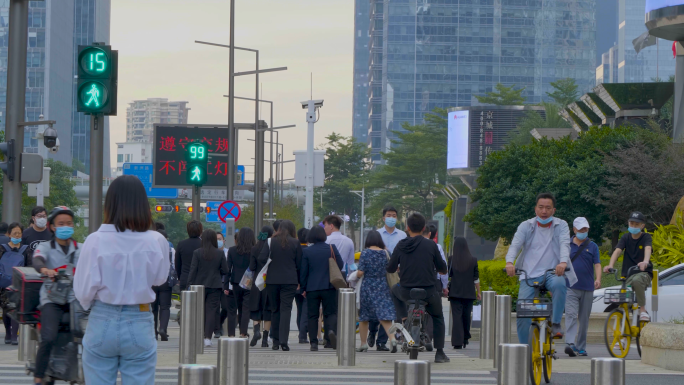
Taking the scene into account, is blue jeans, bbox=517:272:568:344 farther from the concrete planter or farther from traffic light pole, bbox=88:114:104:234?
traffic light pole, bbox=88:114:104:234

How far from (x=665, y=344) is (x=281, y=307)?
489cm

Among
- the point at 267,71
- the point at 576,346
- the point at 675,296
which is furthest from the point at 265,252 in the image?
the point at 267,71

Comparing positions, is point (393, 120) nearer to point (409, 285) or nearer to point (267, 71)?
point (267, 71)

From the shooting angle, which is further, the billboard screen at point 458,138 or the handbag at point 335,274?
the billboard screen at point 458,138

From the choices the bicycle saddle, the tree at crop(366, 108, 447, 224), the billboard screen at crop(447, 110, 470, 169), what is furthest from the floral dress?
the tree at crop(366, 108, 447, 224)

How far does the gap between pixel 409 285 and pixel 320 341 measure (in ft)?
14.9

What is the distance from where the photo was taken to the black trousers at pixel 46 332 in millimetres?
7121

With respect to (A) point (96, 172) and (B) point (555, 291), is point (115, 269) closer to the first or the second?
(A) point (96, 172)

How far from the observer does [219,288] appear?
537 inches

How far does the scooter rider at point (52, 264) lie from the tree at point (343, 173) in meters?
87.2

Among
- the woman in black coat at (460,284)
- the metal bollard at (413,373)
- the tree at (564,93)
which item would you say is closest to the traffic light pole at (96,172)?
the metal bollard at (413,373)

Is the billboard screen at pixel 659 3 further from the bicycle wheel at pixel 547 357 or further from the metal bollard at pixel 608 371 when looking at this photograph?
the metal bollard at pixel 608 371

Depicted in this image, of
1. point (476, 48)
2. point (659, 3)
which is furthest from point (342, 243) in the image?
point (476, 48)

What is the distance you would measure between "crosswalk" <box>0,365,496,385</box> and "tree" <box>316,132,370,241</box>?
84347mm
